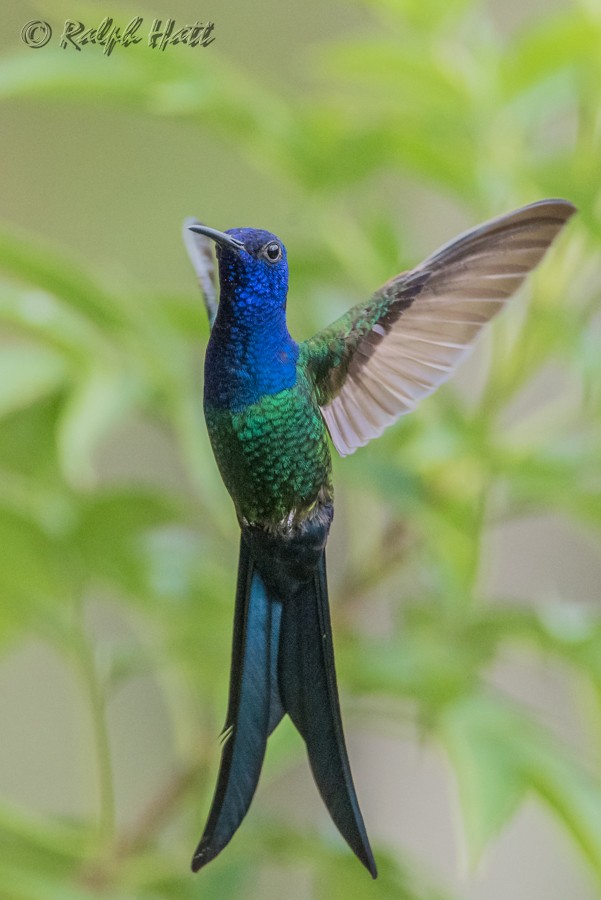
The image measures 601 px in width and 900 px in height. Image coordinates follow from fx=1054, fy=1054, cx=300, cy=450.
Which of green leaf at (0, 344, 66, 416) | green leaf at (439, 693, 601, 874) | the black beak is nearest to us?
the black beak

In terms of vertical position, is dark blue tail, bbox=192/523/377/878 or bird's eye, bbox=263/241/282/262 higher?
bird's eye, bbox=263/241/282/262

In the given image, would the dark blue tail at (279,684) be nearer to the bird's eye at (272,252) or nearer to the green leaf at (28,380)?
the bird's eye at (272,252)

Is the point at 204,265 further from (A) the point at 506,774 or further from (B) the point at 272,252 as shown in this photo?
(A) the point at 506,774

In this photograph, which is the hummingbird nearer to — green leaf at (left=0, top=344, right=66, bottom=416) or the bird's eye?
the bird's eye

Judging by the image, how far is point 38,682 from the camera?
1.65 metres


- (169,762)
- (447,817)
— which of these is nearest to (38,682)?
(169,762)

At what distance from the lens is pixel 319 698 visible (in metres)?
0.22

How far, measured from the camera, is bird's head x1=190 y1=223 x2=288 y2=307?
200 millimetres

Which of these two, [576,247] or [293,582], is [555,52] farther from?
[293,582]

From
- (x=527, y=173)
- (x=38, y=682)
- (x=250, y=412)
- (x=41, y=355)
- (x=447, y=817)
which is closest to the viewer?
(x=250, y=412)

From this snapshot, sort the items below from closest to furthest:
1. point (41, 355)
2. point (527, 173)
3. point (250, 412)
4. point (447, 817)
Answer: point (250, 412) → point (527, 173) → point (41, 355) → point (447, 817)

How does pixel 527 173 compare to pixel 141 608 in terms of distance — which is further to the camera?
pixel 141 608

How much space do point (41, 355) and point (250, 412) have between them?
0.42 metres

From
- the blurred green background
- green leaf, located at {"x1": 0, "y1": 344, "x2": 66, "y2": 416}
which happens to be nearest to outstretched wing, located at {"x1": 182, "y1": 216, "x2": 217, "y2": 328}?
the blurred green background
